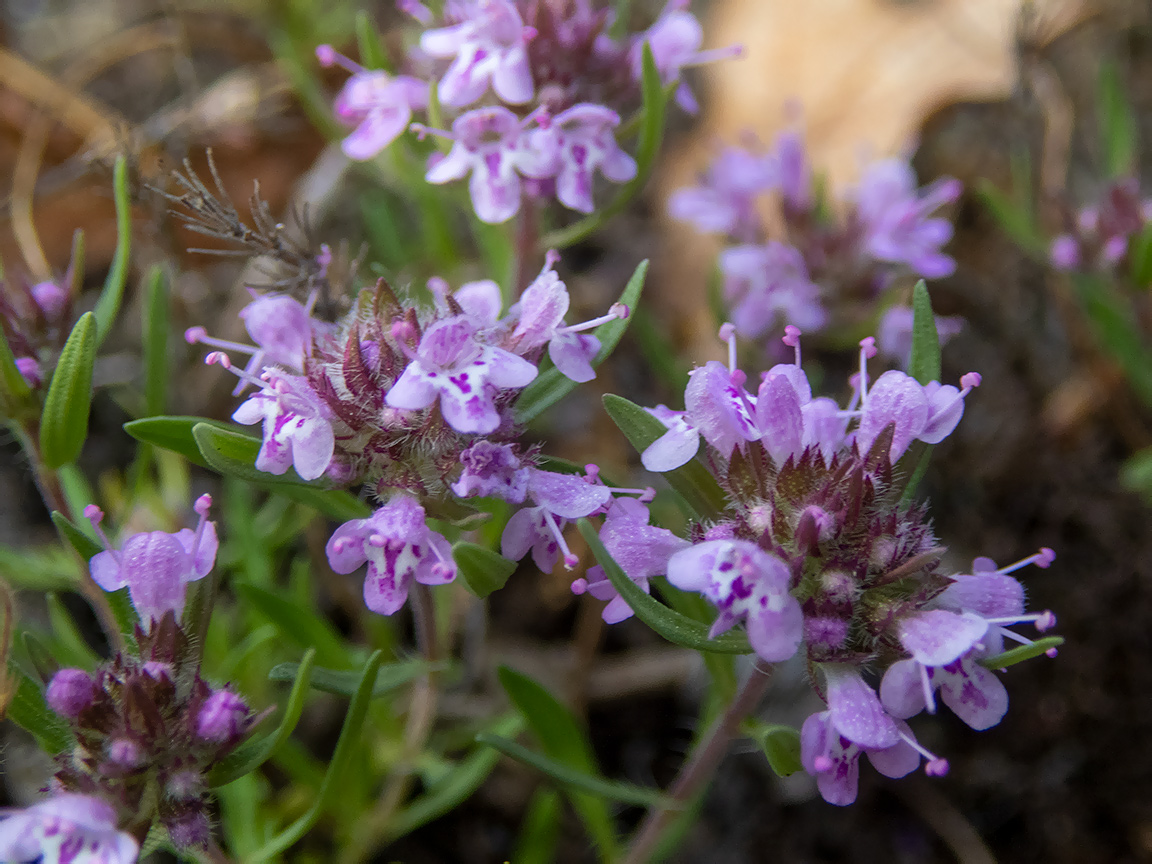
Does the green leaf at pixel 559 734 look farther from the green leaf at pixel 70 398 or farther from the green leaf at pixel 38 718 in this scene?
the green leaf at pixel 70 398

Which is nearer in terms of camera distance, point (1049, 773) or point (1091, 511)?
point (1049, 773)

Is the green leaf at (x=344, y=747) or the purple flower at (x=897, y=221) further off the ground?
the purple flower at (x=897, y=221)

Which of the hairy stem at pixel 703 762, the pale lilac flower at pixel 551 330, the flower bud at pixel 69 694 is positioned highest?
the pale lilac flower at pixel 551 330

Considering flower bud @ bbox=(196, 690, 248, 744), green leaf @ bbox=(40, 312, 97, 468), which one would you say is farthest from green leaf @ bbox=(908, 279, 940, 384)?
green leaf @ bbox=(40, 312, 97, 468)

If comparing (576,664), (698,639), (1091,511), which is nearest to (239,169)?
(576,664)

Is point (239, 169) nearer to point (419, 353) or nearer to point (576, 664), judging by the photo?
point (576, 664)

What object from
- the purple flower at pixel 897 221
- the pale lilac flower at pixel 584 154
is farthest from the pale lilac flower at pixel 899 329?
the pale lilac flower at pixel 584 154

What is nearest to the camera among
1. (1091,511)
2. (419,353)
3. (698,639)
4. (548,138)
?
(419,353)

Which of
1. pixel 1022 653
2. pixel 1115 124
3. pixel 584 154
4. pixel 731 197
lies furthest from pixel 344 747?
pixel 1115 124
